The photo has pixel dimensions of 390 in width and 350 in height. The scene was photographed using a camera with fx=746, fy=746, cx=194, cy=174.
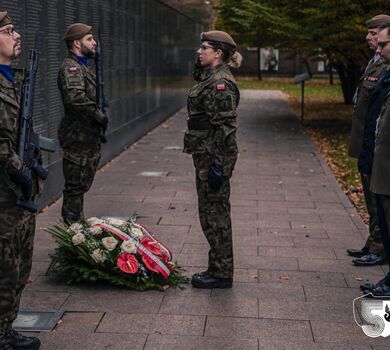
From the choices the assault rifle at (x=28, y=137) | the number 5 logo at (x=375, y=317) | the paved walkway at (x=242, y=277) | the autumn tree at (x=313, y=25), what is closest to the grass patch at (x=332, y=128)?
the paved walkway at (x=242, y=277)

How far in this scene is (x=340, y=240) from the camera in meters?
7.96

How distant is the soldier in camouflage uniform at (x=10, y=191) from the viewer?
434 centimetres

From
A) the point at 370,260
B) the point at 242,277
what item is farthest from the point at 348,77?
the point at 242,277

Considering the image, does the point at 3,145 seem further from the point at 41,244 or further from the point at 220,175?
the point at 41,244

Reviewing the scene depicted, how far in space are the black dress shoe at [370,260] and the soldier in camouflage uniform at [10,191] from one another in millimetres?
3443

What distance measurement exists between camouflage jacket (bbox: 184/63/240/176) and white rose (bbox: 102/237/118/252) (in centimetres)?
96

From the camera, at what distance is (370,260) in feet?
23.0

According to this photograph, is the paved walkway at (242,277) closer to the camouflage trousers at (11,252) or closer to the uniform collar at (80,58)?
the camouflage trousers at (11,252)

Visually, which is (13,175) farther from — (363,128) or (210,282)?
(363,128)

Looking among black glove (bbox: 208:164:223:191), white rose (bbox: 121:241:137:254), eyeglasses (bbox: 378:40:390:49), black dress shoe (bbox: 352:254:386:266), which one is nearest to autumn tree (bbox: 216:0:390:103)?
black dress shoe (bbox: 352:254:386:266)

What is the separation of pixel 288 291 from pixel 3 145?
288cm

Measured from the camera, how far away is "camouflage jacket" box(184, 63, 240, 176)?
5875 millimetres

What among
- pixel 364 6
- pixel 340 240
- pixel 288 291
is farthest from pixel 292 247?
pixel 364 6

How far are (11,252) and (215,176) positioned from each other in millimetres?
1946
